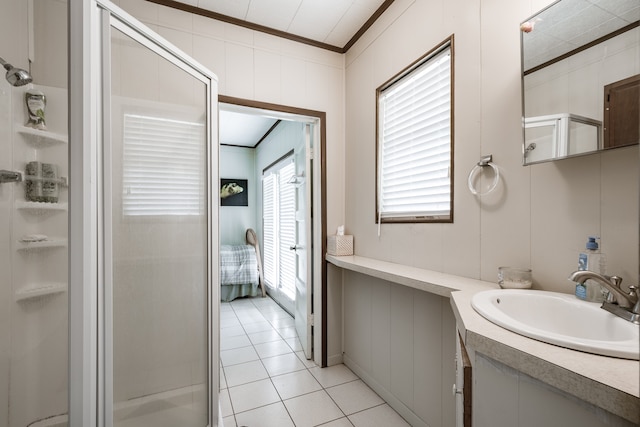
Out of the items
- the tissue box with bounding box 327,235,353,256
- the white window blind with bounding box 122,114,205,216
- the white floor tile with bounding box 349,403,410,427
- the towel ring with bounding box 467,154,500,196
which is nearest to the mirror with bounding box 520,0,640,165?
the towel ring with bounding box 467,154,500,196

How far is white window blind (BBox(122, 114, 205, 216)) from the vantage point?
1.12 metres

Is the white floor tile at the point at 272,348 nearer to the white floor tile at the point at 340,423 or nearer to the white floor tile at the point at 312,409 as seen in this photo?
the white floor tile at the point at 312,409

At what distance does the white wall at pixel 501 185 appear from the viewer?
0.89 meters

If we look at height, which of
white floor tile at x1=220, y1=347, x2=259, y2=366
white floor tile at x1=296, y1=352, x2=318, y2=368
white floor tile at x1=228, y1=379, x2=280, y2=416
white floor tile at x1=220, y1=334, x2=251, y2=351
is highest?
white floor tile at x1=228, y1=379, x2=280, y2=416

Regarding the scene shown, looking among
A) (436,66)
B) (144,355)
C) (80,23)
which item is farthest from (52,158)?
(436,66)

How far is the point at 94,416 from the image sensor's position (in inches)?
35.6

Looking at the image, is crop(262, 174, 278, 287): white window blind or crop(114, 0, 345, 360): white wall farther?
crop(262, 174, 278, 287): white window blind

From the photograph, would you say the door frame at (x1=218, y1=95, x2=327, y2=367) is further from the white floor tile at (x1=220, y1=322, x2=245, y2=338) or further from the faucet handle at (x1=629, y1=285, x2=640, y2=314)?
the faucet handle at (x1=629, y1=285, x2=640, y2=314)

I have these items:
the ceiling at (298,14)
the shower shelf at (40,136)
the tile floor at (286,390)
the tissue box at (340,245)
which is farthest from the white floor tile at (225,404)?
the ceiling at (298,14)

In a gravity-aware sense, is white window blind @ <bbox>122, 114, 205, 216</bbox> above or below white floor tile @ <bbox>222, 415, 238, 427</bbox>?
above

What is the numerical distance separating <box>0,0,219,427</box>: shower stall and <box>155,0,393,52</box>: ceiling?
0.88 metres

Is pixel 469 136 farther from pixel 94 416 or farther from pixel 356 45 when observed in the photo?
pixel 94 416

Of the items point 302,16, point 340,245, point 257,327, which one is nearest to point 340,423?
point 340,245

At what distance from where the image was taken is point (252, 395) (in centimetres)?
197
